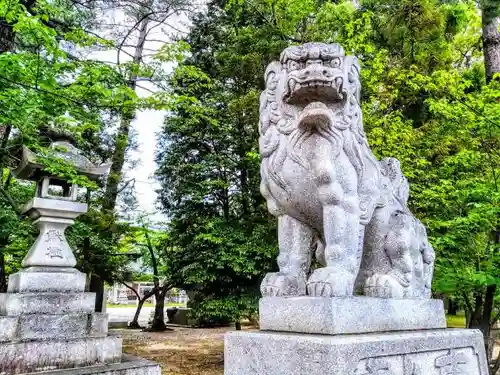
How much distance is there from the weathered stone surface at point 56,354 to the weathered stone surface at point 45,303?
17.2 inches

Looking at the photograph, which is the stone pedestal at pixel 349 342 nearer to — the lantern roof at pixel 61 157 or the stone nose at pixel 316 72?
the stone nose at pixel 316 72

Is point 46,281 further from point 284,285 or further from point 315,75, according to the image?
point 315,75

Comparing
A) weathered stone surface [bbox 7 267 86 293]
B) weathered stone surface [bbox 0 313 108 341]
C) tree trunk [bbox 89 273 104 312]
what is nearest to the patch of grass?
weathered stone surface [bbox 0 313 108 341]

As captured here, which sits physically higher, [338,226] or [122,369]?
[338,226]

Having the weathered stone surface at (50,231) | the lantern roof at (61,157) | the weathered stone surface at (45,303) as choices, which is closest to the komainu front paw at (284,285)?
the weathered stone surface at (45,303)

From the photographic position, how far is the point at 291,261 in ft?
8.29

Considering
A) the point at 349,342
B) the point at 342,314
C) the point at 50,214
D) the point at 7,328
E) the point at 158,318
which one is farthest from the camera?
the point at 158,318

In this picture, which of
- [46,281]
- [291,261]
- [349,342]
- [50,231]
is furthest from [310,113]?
[50,231]

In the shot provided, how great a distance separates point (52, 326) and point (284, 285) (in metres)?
4.21

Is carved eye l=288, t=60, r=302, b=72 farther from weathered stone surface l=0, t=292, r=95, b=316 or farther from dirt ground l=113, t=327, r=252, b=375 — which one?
dirt ground l=113, t=327, r=252, b=375

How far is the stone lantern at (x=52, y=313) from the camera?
5.10m

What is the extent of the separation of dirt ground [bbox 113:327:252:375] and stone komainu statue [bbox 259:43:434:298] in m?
6.92

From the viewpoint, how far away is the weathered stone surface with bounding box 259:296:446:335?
6.72ft

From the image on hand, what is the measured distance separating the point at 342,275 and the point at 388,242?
0.61m
